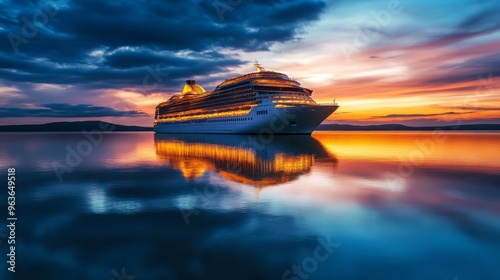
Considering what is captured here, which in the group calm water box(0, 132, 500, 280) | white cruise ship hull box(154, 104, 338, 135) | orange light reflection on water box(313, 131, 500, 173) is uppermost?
white cruise ship hull box(154, 104, 338, 135)

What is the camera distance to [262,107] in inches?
2307

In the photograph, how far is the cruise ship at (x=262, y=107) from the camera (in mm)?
56812

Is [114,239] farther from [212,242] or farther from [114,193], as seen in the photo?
[114,193]

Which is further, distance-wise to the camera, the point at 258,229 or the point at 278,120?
the point at 278,120

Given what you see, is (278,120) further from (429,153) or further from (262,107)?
(429,153)

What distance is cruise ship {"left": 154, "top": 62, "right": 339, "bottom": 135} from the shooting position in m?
56.8

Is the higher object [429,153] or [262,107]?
[262,107]

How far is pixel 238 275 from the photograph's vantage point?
611cm

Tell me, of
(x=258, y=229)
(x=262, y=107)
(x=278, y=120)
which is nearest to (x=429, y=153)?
(x=278, y=120)

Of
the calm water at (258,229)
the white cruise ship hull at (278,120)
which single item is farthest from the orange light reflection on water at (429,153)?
the calm water at (258,229)

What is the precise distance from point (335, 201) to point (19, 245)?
10.2 metres

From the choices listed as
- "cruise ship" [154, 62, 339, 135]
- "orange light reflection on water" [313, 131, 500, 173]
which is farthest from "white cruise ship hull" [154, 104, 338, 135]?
"orange light reflection on water" [313, 131, 500, 173]

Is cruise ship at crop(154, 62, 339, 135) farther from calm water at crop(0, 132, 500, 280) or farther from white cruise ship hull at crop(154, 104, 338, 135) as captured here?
calm water at crop(0, 132, 500, 280)

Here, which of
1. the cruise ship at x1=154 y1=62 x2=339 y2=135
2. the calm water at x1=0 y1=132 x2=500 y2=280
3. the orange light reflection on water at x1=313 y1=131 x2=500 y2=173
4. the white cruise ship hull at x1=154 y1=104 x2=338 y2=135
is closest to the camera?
the calm water at x1=0 y1=132 x2=500 y2=280
